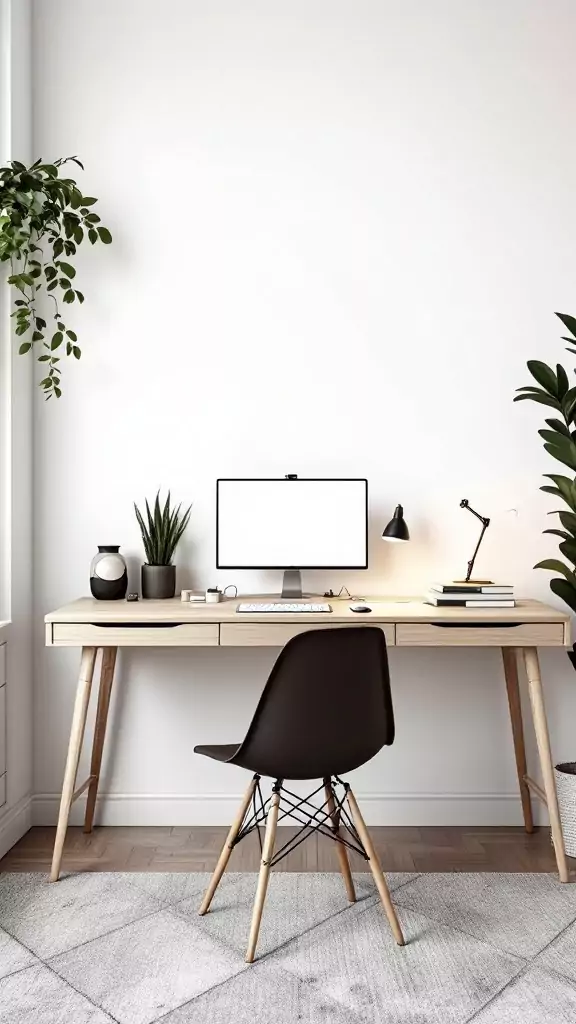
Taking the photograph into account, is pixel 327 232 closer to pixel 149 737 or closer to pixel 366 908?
pixel 149 737

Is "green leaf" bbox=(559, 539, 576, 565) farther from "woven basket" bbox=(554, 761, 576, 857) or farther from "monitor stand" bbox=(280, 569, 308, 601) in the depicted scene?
"monitor stand" bbox=(280, 569, 308, 601)

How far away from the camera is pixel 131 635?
2.60 meters

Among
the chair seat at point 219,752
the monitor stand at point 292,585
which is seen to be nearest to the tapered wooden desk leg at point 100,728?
the monitor stand at point 292,585

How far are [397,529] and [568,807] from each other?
1.09 meters

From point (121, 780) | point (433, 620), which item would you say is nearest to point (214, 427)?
point (433, 620)

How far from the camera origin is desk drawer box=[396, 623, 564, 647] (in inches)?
102

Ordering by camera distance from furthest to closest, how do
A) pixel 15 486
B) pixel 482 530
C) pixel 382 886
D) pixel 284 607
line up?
pixel 482 530
pixel 15 486
pixel 284 607
pixel 382 886

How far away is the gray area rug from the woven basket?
0.18 metres

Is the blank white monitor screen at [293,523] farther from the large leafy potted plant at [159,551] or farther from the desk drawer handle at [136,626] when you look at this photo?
the desk drawer handle at [136,626]

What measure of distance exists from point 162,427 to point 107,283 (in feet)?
1.91

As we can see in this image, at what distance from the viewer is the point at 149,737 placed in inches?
121

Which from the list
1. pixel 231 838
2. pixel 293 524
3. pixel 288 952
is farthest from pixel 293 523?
pixel 288 952

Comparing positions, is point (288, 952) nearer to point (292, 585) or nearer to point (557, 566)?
point (292, 585)

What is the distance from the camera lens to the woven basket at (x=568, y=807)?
8.90 feet
